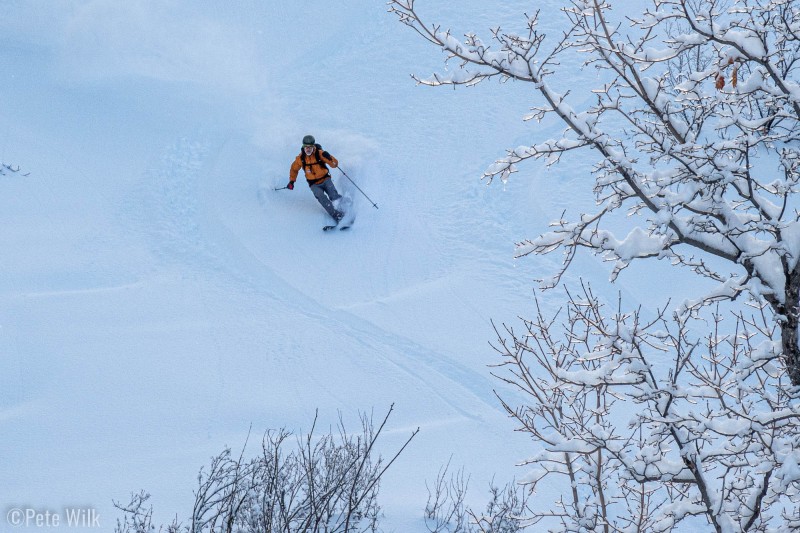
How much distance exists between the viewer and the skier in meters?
12.7

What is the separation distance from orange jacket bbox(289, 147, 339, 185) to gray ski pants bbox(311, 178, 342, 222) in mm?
93

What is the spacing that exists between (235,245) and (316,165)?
189 cm

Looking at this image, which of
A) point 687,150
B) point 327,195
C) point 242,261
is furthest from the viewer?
point 327,195

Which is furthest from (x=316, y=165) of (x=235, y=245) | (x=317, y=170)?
(x=235, y=245)

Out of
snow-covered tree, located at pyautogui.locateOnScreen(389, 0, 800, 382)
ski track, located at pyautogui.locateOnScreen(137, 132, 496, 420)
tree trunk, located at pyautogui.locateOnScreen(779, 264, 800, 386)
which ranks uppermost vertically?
ski track, located at pyautogui.locateOnScreen(137, 132, 496, 420)

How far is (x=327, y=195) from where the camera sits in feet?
43.4

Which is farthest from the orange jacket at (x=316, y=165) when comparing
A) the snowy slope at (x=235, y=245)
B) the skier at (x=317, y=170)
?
the snowy slope at (x=235, y=245)

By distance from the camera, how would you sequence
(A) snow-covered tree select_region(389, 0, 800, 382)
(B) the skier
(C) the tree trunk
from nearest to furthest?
(A) snow-covered tree select_region(389, 0, 800, 382) < (C) the tree trunk < (B) the skier

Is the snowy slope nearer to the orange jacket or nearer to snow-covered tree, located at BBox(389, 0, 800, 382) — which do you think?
the orange jacket

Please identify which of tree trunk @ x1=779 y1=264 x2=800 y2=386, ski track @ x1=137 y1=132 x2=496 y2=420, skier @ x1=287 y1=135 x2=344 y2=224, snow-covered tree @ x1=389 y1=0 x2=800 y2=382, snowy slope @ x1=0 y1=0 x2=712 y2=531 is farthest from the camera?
skier @ x1=287 y1=135 x2=344 y2=224

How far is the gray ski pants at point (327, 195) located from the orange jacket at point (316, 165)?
93mm

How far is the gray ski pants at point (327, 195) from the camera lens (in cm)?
1289

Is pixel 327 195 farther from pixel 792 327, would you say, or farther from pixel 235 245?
pixel 792 327

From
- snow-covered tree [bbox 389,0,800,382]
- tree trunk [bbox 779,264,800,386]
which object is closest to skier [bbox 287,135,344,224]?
snow-covered tree [bbox 389,0,800,382]
